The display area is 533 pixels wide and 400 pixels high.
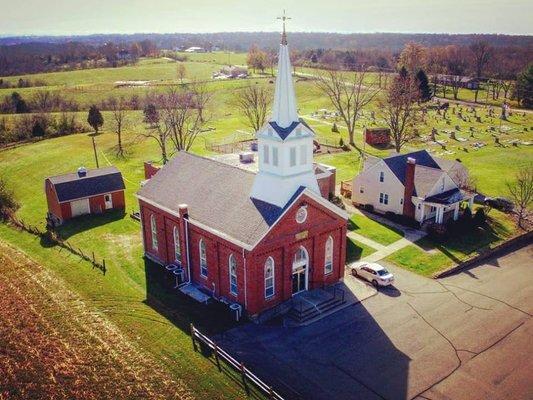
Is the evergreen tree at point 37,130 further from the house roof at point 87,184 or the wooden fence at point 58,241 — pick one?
the wooden fence at point 58,241

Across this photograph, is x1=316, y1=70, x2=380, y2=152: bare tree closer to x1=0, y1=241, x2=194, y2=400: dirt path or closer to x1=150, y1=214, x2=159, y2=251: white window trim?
x1=150, y1=214, x2=159, y2=251: white window trim

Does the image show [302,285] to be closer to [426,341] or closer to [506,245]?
[426,341]

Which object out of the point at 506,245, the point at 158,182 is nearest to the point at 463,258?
the point at 506,245

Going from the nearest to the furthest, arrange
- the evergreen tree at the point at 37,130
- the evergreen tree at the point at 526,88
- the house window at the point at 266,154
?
the house window at the point at 266,154
the evergreen tree at the point at 37,130
the evergreen tree at the point at 526,88

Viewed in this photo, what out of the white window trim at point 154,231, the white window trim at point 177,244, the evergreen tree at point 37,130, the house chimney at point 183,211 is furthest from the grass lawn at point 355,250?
the evergreen tree at point 37,130

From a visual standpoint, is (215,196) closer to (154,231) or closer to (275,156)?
(275,156)

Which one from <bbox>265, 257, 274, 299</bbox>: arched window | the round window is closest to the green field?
<bbox>265, 257, 274, 299</bbox>: arched window

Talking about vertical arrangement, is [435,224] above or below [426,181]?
below
